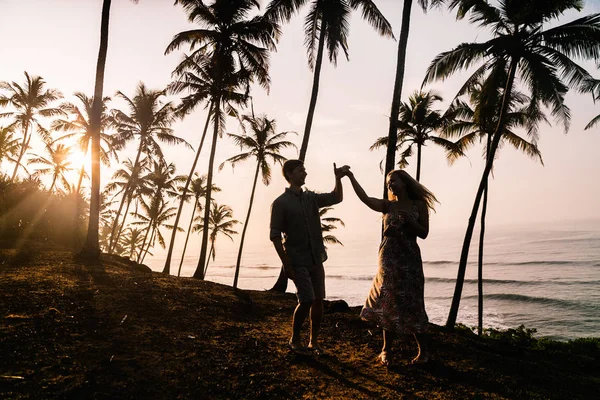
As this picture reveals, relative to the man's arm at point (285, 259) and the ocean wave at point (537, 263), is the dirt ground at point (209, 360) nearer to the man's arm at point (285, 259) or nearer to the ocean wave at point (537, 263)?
the man's arm at point (285, 259)

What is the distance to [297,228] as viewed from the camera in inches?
142

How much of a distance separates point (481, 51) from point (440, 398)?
1006 cm

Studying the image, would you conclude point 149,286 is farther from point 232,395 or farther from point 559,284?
point 559,284

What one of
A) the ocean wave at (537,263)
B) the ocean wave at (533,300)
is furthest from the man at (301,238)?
the ocean wave at (537,263)

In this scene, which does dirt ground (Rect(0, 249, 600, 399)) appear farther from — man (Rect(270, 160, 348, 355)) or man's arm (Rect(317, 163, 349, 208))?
man's arm (Rect(317, 163, 349, 208))

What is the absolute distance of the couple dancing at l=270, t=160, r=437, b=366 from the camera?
3539mm

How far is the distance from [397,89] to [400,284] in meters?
6.58

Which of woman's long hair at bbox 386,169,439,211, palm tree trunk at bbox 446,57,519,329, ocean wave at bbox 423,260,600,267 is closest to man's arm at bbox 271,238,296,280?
woman's long hair at bbox 386,169,439,211

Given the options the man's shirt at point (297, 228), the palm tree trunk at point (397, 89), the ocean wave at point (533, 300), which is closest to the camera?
the man's shirt at point (297, 228)

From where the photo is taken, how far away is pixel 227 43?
48.6 feet

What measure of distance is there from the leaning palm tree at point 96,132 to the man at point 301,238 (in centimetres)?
800

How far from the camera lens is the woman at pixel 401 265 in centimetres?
356

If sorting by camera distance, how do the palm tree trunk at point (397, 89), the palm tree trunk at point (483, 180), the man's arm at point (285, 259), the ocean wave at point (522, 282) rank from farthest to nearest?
the ocean wave at point (522, 282) → the palm tree trunk at point (483, 180) → the palm tree trunk at point (397, 89) → the man's arm at point (285, 259)

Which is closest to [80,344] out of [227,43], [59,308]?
[59,308]
